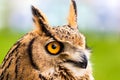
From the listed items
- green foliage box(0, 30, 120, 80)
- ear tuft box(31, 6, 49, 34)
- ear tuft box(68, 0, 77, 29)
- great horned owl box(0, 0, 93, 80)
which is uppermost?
green foliage box(0, 30, 120, 80)

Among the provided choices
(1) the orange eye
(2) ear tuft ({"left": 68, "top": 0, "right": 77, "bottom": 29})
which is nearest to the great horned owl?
(1) the orange eye

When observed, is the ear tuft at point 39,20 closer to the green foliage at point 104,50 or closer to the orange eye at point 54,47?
the orange eye at point 54,47

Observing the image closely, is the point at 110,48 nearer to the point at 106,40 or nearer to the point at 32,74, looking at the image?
the point at 106,40

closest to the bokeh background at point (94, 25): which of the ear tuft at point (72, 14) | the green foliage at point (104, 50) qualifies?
the green foliage at point (104, 50)

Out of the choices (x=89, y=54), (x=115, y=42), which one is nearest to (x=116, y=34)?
(x=115, y=42)

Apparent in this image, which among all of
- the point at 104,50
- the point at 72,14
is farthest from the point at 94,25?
the point at 72,14

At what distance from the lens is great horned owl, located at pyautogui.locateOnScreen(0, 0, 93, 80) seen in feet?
15.8

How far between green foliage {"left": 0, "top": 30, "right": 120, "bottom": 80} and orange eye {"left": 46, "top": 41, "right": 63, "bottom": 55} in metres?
4.19

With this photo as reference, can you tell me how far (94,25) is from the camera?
12.2 metres

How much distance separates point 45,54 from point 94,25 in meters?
7.42

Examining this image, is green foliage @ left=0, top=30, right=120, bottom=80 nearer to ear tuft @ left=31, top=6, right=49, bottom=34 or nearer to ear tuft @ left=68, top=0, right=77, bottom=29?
ear tuft @ left=68, top=0, right=77, bottom=29

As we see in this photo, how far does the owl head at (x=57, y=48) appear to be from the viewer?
4.81 m

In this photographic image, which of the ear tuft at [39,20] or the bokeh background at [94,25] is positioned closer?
the ear tuft at [39,20]

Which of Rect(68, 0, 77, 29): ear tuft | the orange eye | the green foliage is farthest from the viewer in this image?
the green foliage
